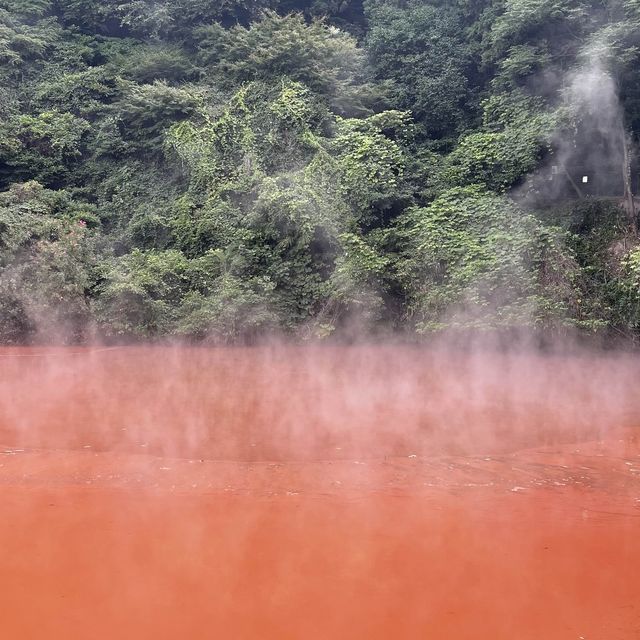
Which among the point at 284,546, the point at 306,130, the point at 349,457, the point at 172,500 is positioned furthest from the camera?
the point at 306,130

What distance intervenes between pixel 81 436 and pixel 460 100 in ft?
44.9

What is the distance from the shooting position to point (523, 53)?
46.5ft

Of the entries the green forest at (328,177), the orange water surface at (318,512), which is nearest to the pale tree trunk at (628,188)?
the green forest at (328,177)

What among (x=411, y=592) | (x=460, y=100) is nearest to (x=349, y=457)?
(x=411, y=592)

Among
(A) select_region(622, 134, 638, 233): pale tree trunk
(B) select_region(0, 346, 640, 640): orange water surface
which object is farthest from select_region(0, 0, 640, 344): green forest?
(B) select_region(0, 346, 640, 640): orange water surface

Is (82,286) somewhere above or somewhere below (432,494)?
above

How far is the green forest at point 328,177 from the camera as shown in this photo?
12.9 meters

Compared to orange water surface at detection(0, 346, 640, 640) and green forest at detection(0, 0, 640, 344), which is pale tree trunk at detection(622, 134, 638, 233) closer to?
green forest at detection(0, 0, 640, 344)

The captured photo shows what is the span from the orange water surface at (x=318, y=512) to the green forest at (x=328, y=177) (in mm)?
3595

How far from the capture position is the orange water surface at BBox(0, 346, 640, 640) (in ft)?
12.6

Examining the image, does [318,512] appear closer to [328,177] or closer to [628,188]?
[328,177]

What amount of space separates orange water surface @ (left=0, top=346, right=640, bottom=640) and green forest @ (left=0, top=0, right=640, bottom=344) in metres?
3.59

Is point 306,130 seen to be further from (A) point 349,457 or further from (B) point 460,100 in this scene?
(A) point 349,457

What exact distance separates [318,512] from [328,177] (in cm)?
1077
